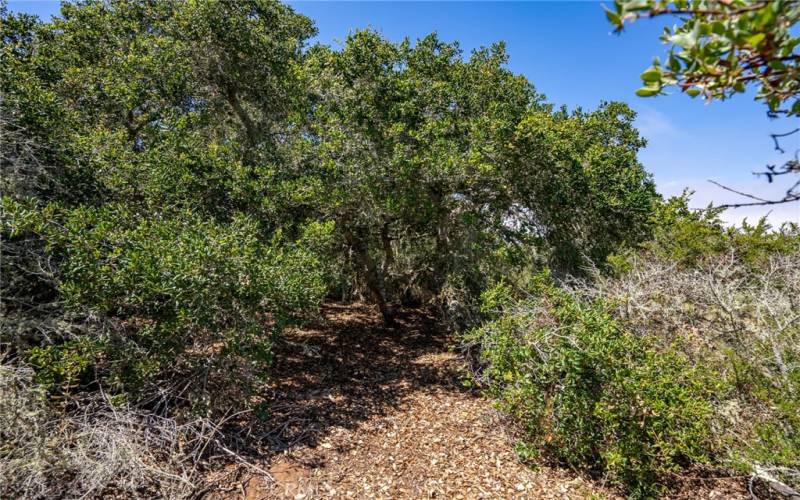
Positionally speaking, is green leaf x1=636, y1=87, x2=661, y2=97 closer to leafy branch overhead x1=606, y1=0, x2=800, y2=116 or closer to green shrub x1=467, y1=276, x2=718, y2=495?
leafy branch overhead x1=606, y1=0, x2=800, y2=116

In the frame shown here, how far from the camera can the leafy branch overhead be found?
126 centimetres

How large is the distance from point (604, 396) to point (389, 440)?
9.93 feet

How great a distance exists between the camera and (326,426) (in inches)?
231

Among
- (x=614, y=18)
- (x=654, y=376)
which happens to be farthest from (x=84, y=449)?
(x=654, y=376)

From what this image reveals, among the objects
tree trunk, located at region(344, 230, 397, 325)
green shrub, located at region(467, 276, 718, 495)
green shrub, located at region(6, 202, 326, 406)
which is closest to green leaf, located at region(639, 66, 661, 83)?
green shrub, located at region(467, 276, 718, 495)

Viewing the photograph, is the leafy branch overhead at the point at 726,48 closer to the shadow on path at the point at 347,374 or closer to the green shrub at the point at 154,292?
the green shrub at the point at 154,292

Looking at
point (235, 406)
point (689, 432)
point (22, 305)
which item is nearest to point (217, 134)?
point (22, 305)

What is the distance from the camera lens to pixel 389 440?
5.64 m

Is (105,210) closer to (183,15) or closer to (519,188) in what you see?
(183,15)

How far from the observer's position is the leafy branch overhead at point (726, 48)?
1263 millimetres

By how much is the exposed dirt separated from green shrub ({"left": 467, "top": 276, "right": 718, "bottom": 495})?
409 millimetres

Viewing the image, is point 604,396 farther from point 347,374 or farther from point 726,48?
point 347,374

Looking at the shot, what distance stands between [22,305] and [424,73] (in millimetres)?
7786

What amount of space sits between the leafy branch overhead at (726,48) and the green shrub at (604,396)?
11.7 feet
